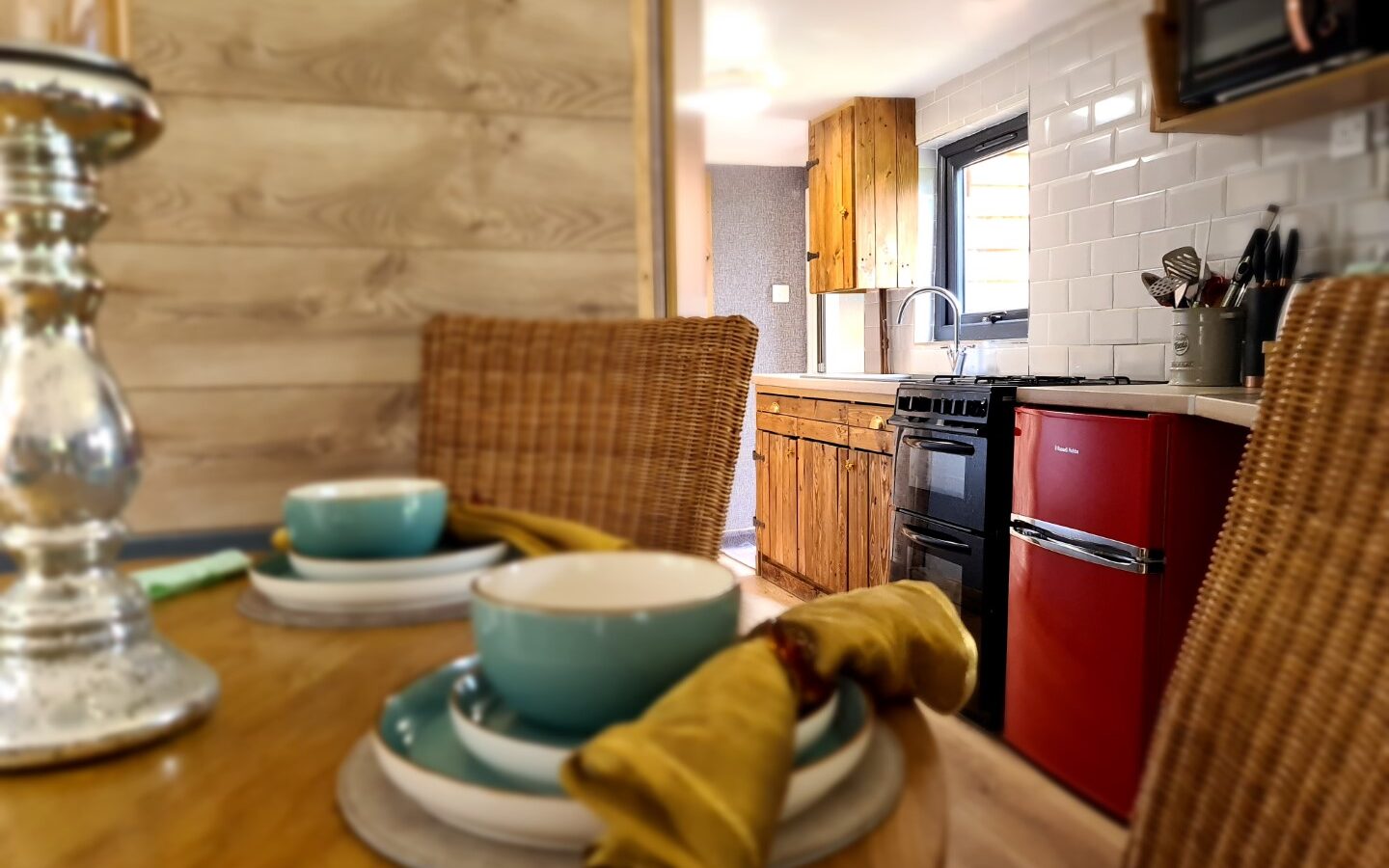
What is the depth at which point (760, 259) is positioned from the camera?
422cm

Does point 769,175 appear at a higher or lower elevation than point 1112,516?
higher

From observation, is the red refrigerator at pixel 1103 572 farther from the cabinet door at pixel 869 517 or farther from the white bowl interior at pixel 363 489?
the white bowl interior at pixel 363 489

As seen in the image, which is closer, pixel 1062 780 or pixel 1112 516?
pixel 1112 516

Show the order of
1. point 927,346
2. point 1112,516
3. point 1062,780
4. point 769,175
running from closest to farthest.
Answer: point 1112,516 → point 1062,780 → point 927,346 → point 769,175

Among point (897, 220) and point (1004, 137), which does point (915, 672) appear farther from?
point (897, 220)

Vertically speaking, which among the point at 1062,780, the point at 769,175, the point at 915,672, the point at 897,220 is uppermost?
the point at 769,175

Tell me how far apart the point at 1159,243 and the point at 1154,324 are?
18 centimetres

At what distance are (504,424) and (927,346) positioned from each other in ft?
8.29

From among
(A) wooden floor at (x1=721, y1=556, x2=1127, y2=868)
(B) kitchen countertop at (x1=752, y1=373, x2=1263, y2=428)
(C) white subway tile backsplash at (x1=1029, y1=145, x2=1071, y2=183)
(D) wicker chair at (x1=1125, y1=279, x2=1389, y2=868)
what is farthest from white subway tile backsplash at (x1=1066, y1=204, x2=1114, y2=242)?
(D) wicker chair at (x1=1125, y1=279, x2=1389, y2=868)

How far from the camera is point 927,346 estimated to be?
3.24m

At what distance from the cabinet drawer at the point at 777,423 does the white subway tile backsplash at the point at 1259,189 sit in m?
1.44

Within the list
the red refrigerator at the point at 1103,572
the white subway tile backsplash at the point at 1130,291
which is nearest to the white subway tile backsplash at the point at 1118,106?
the white subway tile backsplash at the point at 1130,291

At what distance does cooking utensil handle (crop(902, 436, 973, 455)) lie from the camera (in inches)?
79.1

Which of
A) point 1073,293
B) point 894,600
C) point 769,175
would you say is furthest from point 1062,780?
point 769,175
